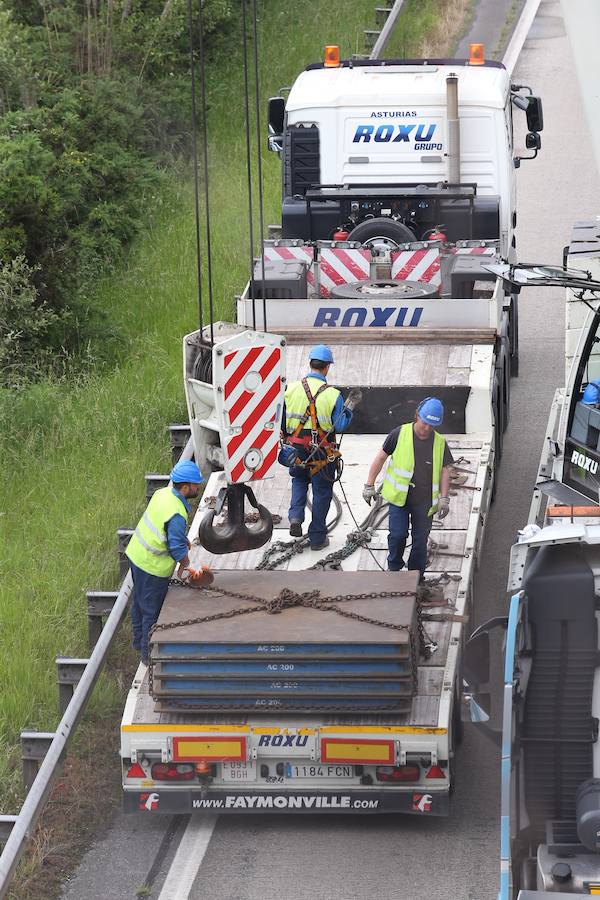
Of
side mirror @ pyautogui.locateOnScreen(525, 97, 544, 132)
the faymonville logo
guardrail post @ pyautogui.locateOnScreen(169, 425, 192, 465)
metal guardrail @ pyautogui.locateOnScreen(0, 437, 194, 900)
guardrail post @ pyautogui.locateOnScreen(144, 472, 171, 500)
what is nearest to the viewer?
metal guardrail @ pyautogui.locateOnScreen(0, 437, 194, 900)

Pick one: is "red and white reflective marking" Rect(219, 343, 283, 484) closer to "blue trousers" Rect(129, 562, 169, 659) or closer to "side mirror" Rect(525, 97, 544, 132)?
"blue trousers" Rect(129, 562, 169, 659)

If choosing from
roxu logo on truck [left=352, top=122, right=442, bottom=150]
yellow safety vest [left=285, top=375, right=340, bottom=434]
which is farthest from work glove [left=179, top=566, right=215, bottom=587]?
roxu logo on truck [left=352, top=122, right=442, bottom=150]

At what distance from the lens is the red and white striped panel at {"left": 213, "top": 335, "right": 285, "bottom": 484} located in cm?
923

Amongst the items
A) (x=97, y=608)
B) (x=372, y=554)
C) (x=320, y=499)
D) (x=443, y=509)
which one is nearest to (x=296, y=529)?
(x=320, y=499)

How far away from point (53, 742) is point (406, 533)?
9.02ft

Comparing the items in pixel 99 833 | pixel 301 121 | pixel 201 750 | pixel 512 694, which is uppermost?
pixel 301 121

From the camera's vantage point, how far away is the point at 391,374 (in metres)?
13.2

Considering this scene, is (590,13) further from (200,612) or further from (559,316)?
(559,316)

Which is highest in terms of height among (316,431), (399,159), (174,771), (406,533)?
(399,159)

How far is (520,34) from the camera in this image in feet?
92.9

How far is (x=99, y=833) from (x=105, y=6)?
1570 cm

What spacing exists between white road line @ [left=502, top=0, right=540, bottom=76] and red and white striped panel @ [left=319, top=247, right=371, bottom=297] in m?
12.5

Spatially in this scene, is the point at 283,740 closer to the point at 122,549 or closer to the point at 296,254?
the point at 122,549

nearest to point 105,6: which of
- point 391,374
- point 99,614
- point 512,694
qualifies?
point 391,374
